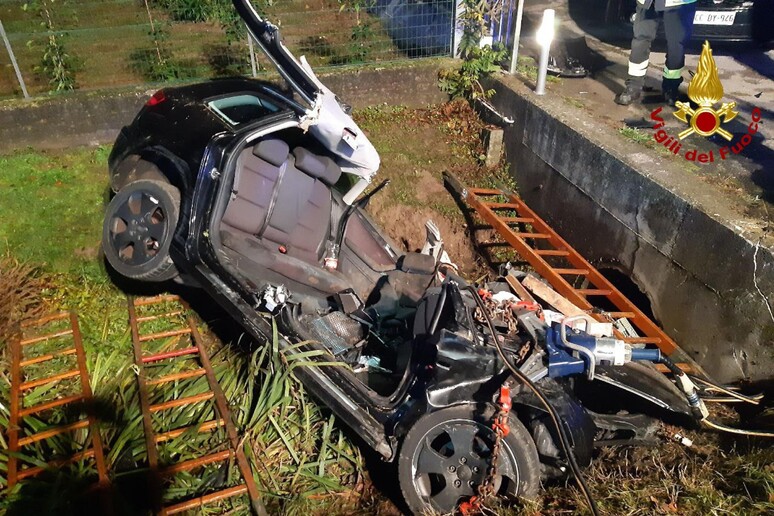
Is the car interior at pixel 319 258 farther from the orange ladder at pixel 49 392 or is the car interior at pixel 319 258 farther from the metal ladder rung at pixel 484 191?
the metal ladder rung at pixel 484 191

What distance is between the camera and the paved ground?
13.5 ft

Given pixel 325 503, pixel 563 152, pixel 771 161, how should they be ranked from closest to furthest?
pixel 325 503 < pixel 771 161 < pixel 563 152

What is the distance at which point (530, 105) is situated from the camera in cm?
556

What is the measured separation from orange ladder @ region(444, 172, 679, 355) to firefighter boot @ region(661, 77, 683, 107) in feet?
6.11

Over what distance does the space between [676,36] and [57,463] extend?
247 inches

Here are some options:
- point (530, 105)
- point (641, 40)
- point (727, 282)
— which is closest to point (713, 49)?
point (641, 40)

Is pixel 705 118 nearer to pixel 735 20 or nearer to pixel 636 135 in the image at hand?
pixel 636 135

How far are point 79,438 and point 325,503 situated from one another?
159 centimetres

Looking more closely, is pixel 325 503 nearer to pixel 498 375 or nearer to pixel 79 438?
pixel 498 375

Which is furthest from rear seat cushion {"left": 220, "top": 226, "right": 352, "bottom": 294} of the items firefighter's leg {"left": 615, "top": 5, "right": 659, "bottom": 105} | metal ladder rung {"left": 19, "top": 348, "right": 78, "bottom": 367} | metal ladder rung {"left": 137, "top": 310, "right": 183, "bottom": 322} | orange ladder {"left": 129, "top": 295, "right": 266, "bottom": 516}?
firefighter's leg {"left": 615, "top": 5, "right": 659, "bottom": 105}

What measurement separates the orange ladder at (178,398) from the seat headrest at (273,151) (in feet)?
4.91

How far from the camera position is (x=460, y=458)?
9.09 ft

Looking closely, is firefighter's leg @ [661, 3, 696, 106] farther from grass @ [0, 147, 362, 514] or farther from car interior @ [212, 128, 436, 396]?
grass @ [0, 147, 362, 514]

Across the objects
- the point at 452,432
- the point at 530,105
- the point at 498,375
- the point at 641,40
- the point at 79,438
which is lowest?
the point at 79,438
